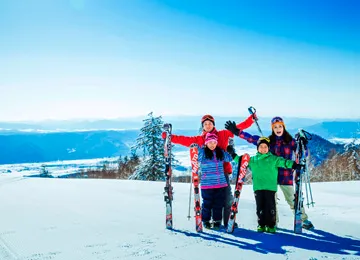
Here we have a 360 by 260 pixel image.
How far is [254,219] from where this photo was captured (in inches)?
230

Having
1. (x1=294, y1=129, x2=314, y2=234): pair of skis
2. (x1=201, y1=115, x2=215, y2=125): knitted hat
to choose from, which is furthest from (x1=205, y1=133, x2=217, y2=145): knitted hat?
(x1=294, y1=129, x2=314, y2=234): pair of skis

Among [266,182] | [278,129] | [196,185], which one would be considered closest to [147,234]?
[196,185]

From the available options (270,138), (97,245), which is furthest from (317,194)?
(97,245)

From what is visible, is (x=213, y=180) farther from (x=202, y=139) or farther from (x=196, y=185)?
(x=202, y=139)

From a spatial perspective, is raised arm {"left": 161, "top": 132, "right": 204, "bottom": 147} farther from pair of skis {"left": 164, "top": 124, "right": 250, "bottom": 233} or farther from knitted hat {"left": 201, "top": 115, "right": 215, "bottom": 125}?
knitted hat {"left": 201, "top": 115, "right": 215, "bottom": 125}

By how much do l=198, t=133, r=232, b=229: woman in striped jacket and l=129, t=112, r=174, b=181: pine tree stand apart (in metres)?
22.9

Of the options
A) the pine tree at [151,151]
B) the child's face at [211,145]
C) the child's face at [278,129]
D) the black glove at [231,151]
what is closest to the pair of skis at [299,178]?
the child's face at [278,129]

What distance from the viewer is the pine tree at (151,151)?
91.4ft

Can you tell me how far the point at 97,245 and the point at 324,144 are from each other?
311 ft

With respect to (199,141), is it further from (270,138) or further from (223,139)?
(270,138)

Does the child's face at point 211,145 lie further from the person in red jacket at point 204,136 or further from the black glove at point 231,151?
the person in red jacket at point 204,136

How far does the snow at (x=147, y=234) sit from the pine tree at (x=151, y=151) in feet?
66.4

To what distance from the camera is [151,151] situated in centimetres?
2891

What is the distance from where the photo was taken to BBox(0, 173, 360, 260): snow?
150 inches
